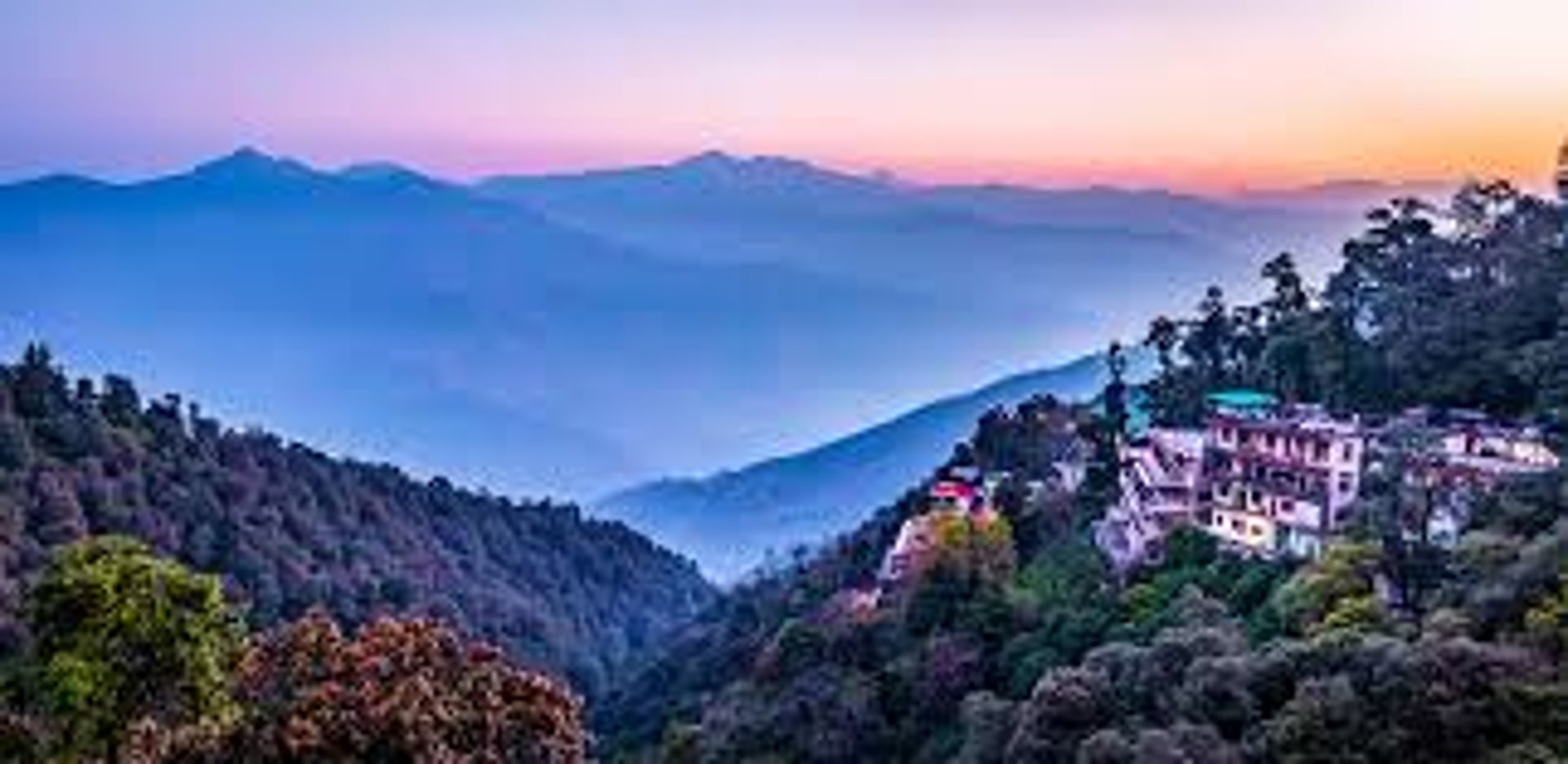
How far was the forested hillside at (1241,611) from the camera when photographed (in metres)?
21.2

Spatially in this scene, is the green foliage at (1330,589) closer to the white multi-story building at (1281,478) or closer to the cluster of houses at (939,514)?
the white multi-story building at (1281,478)

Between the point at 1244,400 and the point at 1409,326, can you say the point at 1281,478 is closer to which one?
the point at 1244,400

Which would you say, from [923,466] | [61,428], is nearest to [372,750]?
[61,428]

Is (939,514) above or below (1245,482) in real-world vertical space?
below

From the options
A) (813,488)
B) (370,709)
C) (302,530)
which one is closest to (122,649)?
(370,709)

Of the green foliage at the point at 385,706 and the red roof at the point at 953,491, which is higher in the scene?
the green foliage at the point at 385,706

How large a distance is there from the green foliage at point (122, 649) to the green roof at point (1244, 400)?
78.6 ft

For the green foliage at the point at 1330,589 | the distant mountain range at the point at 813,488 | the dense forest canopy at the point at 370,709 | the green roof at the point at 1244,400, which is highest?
the dense forest canopy at the point at 370,709

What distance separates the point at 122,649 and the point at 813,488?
137 metres

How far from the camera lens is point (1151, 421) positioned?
45.6 m

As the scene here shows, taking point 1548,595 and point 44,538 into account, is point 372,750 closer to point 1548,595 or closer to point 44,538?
point 1548,595

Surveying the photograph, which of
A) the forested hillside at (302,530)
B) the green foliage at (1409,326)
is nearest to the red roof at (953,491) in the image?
the green foliage at (1409,326)

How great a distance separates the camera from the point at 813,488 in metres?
155

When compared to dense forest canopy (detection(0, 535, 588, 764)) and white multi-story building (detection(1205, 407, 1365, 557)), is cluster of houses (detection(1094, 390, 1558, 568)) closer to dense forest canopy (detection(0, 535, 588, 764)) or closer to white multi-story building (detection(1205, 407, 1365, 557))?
white multi-story building (detection(1205, 407, 1365, 557))
